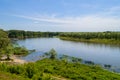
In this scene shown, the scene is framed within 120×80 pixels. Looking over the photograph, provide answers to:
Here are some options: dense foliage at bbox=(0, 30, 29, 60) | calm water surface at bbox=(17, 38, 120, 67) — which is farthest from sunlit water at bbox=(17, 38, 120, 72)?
dense foliage at bbox=(0, 30, 29, 60)

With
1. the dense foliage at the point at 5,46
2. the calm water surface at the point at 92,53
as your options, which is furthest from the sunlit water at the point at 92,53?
the dense foliage at the point at 5,46

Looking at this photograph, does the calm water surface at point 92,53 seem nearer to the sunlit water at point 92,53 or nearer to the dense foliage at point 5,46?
the sunlit water at point 92,53

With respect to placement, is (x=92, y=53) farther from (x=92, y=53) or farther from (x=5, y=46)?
(x=5, y=46)

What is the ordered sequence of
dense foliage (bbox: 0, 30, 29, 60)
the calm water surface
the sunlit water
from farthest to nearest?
1. the calm water surface
2. the sunlit water
3. dense foliage (bbox: 0, 30, 29, 60)

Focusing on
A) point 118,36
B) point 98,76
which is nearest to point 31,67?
point 98,76

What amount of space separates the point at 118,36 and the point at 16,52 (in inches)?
2323

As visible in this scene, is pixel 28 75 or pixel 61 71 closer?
pixel 28 75

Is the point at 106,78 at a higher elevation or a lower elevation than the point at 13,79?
lower

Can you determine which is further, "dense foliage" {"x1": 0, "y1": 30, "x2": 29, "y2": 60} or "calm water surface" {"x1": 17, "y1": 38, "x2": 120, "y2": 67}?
"calm water surface" {"x1": 17, "y1": 38, "x2": 120, "y2": 67}

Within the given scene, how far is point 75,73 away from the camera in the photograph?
94.5 ft

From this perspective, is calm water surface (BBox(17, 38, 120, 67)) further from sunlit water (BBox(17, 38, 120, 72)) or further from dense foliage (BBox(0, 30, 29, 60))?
dense foliage (BBox(0, 30, 29, 60))

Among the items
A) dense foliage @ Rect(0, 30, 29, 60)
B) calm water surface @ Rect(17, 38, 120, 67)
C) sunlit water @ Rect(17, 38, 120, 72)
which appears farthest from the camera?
calm water surface @ Rect(17, 38, 120, 67)

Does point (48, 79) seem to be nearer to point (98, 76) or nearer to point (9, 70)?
point (9, 70)

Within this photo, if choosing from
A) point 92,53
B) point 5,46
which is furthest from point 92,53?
point 5,46
